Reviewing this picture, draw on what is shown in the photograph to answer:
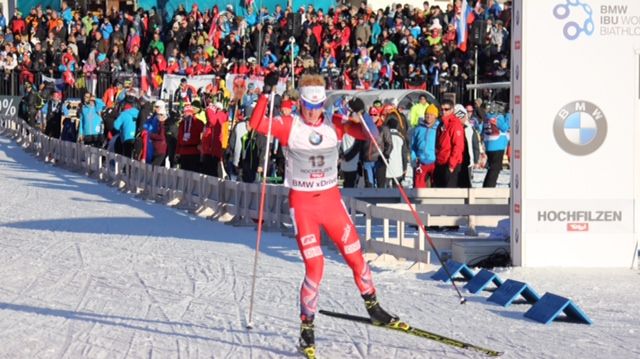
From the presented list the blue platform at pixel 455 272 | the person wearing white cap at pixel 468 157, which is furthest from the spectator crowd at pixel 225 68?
the blue platform at pixel 455 272

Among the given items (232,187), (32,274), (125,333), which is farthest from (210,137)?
(125,333)

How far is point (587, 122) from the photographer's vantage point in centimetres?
1455

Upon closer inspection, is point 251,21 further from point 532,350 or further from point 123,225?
point 532,350

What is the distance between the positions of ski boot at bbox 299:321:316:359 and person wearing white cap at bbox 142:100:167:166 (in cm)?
1496

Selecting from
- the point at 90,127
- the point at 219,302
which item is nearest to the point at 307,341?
the point at 219,302

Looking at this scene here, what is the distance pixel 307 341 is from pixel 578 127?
5874mm

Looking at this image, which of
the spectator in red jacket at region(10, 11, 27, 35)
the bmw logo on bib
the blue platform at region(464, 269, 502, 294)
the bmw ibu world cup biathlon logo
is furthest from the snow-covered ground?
the spectator in red jacket at region(10, 11, 27, 35)

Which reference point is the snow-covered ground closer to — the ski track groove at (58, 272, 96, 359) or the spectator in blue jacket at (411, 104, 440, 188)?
the ski track groove at (58, 272, 96, 359)

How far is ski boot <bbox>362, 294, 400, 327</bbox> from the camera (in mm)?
10000

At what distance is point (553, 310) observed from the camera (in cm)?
1121

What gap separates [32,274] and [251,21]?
974 inches

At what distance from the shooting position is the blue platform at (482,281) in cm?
1291

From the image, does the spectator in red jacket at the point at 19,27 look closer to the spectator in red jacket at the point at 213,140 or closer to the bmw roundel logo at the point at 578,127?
the spectator in red jacket at the point at 213,140

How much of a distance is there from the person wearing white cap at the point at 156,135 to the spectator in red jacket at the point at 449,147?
660cm
